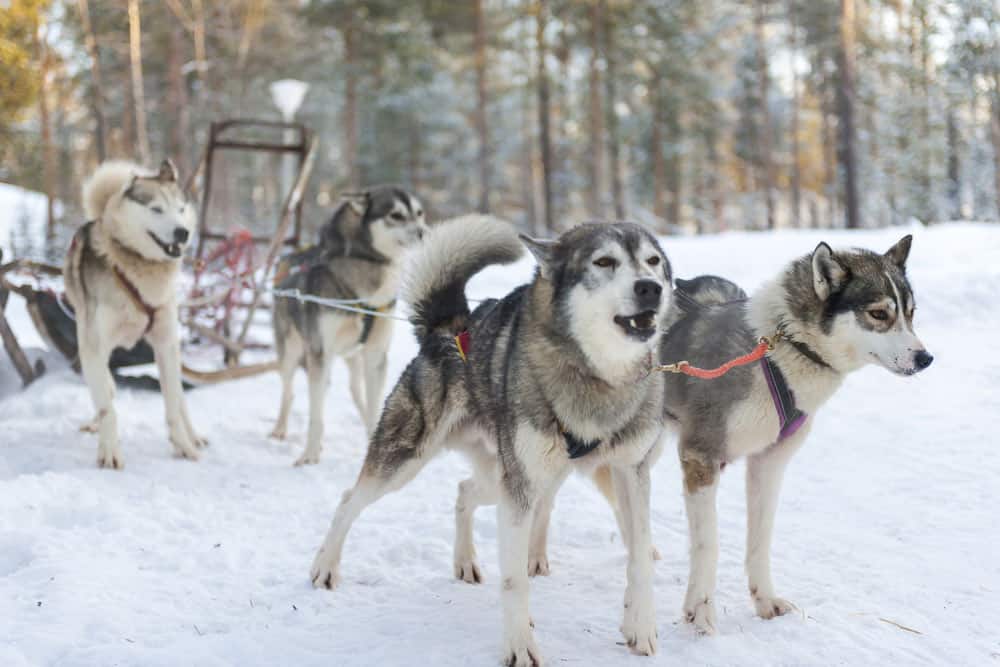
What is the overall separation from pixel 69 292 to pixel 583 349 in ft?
13.6

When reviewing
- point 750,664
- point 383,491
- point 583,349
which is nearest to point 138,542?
point 383,491

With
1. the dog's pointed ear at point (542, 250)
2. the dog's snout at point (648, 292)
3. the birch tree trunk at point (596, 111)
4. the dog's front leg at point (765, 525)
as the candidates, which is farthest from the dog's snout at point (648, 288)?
the birch tree trunk at point (596, 111)

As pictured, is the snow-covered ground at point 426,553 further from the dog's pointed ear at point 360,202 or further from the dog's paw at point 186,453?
the dog's pointed ear at point 360,202

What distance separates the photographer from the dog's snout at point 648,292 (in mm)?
2467

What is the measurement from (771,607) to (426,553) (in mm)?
1602

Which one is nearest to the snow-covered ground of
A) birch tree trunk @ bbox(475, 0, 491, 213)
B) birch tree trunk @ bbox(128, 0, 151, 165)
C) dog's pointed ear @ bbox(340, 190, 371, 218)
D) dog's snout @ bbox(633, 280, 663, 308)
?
dog's snout @ bbox(633, 280, 663, 308)

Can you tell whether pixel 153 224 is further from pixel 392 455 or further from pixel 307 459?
pixel 392 455

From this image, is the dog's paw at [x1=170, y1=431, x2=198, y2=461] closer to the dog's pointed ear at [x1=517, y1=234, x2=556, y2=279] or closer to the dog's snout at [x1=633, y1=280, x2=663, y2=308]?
the dog's pointed ear at [x1=517, y1=234, x2=556, y2=279]

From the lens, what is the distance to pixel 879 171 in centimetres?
2945

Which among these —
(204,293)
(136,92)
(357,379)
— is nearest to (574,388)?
(357,379)

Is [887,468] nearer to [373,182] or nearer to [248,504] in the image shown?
[248,504]

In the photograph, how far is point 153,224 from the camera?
5.19 m

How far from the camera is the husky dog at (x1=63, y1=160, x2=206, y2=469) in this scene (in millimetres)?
5121

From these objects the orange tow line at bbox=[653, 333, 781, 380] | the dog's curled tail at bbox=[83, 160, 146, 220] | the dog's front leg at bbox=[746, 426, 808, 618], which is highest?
the dog's curled tail at bbox=[83, 160, 146, 220]
